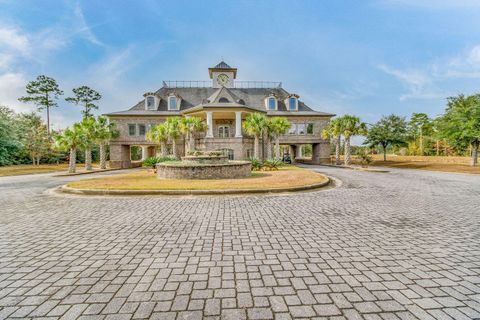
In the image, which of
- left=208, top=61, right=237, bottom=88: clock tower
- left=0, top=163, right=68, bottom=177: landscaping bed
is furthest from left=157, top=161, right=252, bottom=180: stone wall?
left=208, top=61, right=237, bottom=88: clock tower

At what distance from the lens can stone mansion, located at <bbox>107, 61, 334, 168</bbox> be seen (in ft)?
96.4

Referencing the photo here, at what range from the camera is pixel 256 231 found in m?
5.23

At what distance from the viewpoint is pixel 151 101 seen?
32469mm

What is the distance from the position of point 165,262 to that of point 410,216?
271 inches

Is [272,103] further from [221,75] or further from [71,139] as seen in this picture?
[71,139]

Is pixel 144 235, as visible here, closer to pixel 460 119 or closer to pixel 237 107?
pixel 237 107

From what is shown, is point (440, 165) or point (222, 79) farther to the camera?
point (222, 79)

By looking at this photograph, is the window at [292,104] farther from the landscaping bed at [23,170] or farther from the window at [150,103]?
the landscaping bed at [23,170]

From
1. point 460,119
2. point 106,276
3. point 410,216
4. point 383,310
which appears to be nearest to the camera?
point 383,310

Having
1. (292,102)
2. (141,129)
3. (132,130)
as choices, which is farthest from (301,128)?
(132,130)

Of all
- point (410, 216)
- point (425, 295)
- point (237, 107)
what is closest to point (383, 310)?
point (425, 295)

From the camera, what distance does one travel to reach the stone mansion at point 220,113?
96.4 feet

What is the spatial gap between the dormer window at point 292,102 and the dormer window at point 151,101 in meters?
20.1

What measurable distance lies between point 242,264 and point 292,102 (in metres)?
33.4
